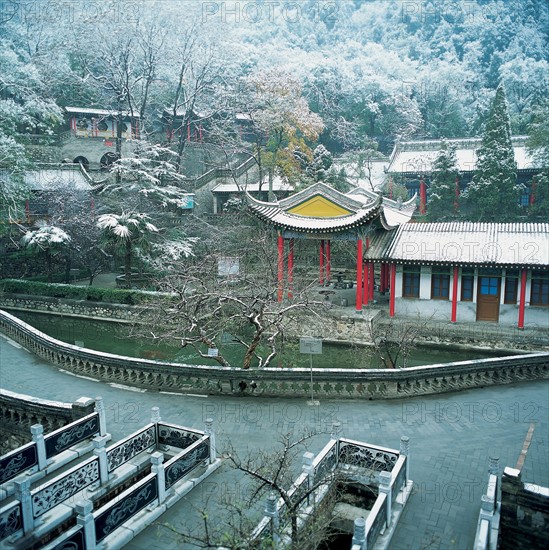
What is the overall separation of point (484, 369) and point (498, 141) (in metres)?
21.1

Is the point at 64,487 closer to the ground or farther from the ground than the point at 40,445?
closer to the ground

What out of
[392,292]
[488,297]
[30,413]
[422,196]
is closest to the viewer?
[30,413]

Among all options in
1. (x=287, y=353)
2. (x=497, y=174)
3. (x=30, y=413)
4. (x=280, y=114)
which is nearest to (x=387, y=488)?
(x=30, y=413)

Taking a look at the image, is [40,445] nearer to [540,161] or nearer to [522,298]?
[522,298]

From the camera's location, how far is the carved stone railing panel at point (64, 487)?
6.67m

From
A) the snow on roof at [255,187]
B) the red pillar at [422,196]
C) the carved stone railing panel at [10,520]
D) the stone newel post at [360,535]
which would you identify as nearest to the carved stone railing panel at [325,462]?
the stone newel post at [360,535]

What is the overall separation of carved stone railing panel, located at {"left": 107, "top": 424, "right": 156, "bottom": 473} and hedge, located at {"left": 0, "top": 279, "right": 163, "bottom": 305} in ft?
43.1

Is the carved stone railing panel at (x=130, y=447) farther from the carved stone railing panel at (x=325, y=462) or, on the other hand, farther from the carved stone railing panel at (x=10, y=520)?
the carved stone railing panel at (x=325, y=462)

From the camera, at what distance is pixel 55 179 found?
2970 cm

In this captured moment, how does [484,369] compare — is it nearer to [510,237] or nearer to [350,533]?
[350,533]

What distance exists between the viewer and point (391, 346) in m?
18.2

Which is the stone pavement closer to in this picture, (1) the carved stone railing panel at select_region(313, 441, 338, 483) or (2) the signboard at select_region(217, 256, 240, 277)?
(1) the carved stone railing panel at select_region(313, 441, 338, 483)

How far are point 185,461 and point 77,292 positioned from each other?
17705 millimetres

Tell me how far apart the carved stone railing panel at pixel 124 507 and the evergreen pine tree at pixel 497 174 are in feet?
87.6
